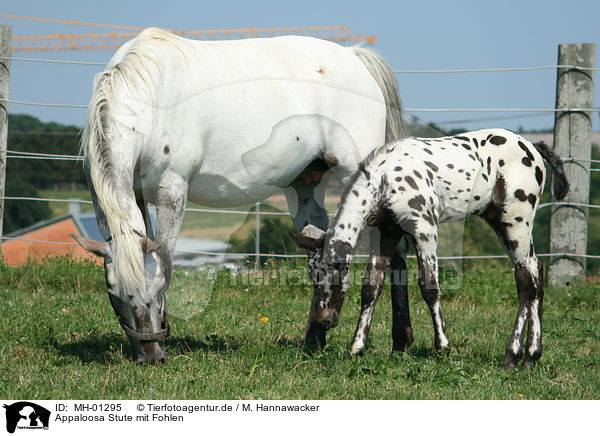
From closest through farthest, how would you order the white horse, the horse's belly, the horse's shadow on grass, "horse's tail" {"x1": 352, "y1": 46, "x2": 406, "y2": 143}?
the white horse, the horse's belly, the horse's shadow on grass, "horse's tail" {"x1": 352, "y1": 46, "x2": 406, "y2": 143}

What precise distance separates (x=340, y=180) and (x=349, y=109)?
0.60m

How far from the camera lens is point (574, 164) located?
773 cm

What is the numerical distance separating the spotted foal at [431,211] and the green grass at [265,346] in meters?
0.36

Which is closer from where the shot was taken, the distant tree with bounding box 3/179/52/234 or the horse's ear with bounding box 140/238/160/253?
the horse's ear with bounding box 140/238/160/253

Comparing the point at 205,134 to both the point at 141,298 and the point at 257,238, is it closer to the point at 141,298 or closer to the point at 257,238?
the point at 141,298

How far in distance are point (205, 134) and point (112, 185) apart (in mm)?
849

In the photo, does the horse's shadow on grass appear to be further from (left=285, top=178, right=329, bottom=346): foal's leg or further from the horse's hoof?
the horse's hoof

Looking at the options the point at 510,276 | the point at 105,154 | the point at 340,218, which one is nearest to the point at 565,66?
the point at 510,276

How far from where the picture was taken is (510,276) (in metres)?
7.86

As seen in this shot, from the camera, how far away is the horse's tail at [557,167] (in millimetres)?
4871

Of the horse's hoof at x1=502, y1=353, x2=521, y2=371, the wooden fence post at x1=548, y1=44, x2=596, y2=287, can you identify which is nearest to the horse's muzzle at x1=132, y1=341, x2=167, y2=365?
the horse's hoof at x1=502, y1=353, x2=521, y2=371
